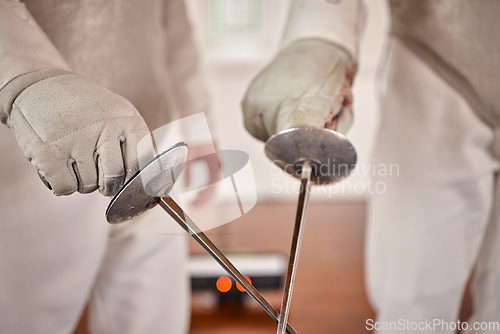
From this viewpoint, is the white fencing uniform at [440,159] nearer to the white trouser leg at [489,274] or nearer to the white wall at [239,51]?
the white trouser leg at [489,274]

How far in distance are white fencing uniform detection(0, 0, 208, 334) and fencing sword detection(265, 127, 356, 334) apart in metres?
0.10

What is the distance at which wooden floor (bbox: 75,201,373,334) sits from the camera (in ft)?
2.34

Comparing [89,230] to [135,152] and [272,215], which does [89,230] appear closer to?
[135,152]

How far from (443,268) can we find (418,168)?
0.12 meters

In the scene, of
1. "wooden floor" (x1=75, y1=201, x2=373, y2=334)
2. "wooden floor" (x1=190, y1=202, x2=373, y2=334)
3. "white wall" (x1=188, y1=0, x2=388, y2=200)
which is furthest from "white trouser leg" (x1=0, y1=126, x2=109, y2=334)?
"white wall" (x1=188, y1=0, x2=388, y2=200)

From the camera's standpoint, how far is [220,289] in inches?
40.7

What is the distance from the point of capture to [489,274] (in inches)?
21.7

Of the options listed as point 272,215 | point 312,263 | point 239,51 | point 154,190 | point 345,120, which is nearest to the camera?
point 154,190

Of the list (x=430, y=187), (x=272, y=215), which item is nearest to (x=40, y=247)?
(x=430, y=187)

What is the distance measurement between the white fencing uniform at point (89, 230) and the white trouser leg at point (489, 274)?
13.0 inches

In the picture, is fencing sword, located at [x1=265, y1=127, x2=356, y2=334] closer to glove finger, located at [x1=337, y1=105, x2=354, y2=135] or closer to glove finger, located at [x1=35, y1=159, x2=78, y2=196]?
glove finger, located at [x1=337, y1=105, x2=354, y2=135]

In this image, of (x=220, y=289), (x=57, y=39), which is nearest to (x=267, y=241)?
(x=220, y=289)

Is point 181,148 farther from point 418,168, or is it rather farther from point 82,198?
point 418,168

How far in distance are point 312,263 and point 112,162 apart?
39.1 inches
